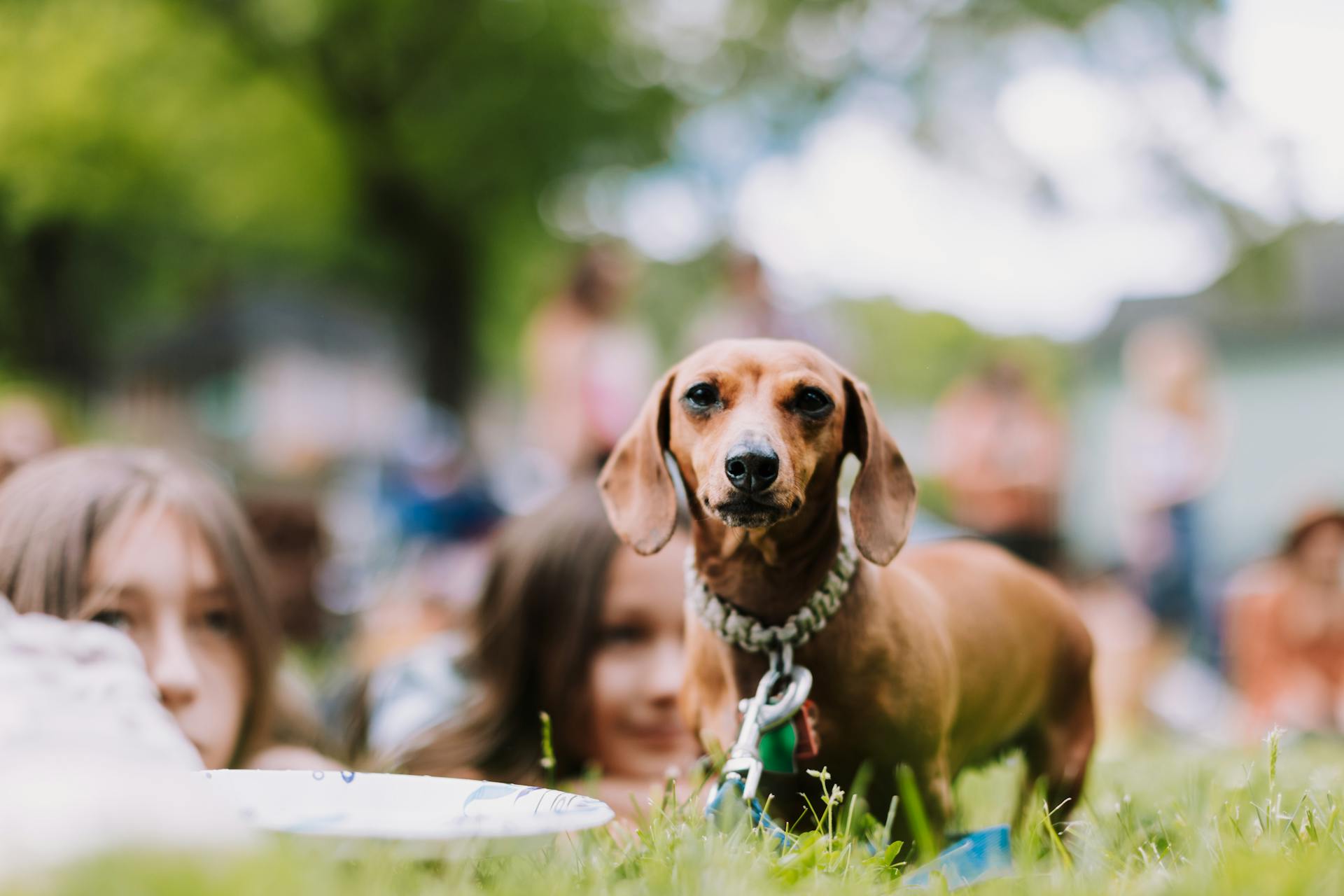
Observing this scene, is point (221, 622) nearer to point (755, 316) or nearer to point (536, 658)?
point (536, 658)

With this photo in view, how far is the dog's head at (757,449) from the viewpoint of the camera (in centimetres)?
160

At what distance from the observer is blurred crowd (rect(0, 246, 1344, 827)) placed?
7.37 ft

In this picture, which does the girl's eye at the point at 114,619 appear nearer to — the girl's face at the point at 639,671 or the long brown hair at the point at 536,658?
the long brown hair at the point at 536,658

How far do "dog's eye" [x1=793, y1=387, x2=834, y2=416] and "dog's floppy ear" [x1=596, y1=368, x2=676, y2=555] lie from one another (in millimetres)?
227

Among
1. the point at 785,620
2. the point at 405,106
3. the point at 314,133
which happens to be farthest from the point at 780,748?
the point at 405,106

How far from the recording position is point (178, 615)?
86.9 inches

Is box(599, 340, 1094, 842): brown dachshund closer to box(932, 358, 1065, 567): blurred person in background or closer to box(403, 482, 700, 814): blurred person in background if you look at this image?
box(403, 482, 700, 814): blurred person in background

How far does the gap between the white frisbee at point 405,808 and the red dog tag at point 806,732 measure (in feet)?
1.03

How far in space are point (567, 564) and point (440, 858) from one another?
4.88ft

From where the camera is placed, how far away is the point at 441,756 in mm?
2703

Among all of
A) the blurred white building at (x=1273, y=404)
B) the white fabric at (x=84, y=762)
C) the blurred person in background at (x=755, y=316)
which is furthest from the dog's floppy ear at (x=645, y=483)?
the blurred white building at (x=1273, y=404)

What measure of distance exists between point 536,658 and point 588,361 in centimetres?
297

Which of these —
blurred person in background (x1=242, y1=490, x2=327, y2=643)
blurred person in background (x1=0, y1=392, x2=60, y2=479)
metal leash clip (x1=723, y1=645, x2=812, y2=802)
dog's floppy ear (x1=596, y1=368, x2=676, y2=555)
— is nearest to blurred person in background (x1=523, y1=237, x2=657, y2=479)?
blurred person in background (x1=242, y1=490, x2=327, y2=643)

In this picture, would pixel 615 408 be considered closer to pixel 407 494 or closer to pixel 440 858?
pixel 407 494
